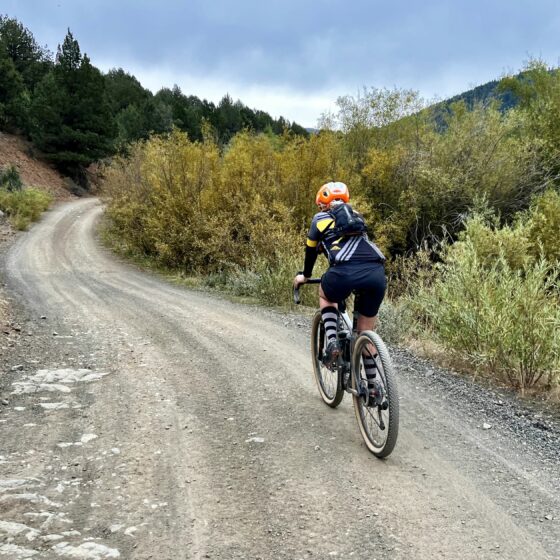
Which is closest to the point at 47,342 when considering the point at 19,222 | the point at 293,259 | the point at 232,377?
the point at 232,377

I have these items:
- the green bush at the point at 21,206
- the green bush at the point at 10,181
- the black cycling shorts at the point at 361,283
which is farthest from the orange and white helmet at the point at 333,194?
the green bush at the point at 10,181

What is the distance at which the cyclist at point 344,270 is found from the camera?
12.6ft

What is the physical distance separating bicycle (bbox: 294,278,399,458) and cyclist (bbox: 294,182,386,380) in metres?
0.08

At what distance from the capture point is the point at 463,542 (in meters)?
2.73

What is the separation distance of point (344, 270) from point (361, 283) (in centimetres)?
18

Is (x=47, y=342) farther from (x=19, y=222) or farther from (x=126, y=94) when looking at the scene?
(x=126, y=94)

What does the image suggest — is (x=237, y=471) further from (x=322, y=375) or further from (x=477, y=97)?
(x=477, y=97)

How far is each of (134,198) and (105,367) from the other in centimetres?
1423

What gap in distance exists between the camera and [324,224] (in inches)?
161

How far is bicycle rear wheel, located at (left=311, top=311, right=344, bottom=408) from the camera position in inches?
184

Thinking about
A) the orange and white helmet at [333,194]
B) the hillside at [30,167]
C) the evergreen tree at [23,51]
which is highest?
the evergreen tree at [23,51]

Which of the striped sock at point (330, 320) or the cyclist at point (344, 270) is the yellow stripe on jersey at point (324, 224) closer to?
the cyclist at point (344, 270)

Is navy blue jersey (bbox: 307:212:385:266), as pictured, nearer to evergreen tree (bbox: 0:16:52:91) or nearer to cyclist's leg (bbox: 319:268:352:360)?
cyclist's leg (bbox: 319:268:352:360)

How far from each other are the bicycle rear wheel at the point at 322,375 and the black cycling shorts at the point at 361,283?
690mm
